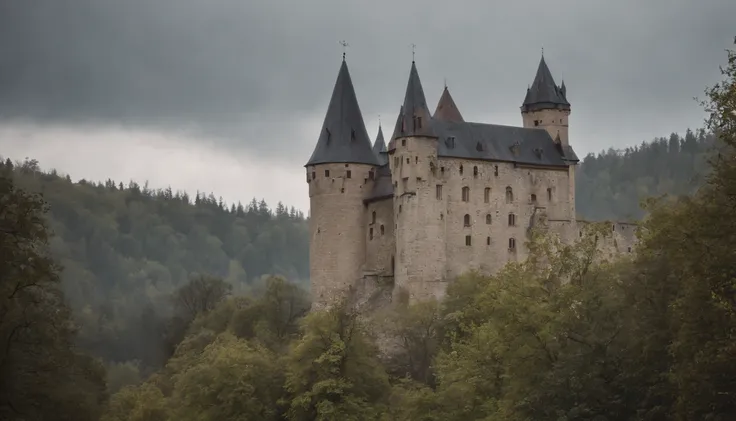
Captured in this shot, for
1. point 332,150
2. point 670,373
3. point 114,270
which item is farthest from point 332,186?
point 114,270

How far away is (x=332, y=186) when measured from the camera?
9056 cm

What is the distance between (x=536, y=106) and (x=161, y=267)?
9695 cm

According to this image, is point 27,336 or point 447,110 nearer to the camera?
point 27,336

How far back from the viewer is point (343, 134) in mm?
91875

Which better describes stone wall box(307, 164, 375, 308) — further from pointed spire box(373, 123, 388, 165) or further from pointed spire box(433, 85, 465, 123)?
pointed spire box(433, 85, 465, 123)

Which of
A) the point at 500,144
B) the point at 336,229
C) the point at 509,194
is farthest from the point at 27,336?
the point at 500,144

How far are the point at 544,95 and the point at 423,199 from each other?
14537mm

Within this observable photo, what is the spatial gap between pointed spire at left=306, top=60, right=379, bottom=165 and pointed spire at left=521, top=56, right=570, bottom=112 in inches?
462

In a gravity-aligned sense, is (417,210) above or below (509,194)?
below

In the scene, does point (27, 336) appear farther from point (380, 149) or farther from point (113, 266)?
point (113, 266)

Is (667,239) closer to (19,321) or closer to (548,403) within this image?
(548,403)

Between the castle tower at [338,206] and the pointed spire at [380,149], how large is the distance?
105 inches

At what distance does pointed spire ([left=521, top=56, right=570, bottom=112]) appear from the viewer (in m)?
96.6

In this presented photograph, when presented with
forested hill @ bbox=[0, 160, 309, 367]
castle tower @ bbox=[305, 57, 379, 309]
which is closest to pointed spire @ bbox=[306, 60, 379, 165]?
castle tower @ bbox=[305, 57, 379, 309]
